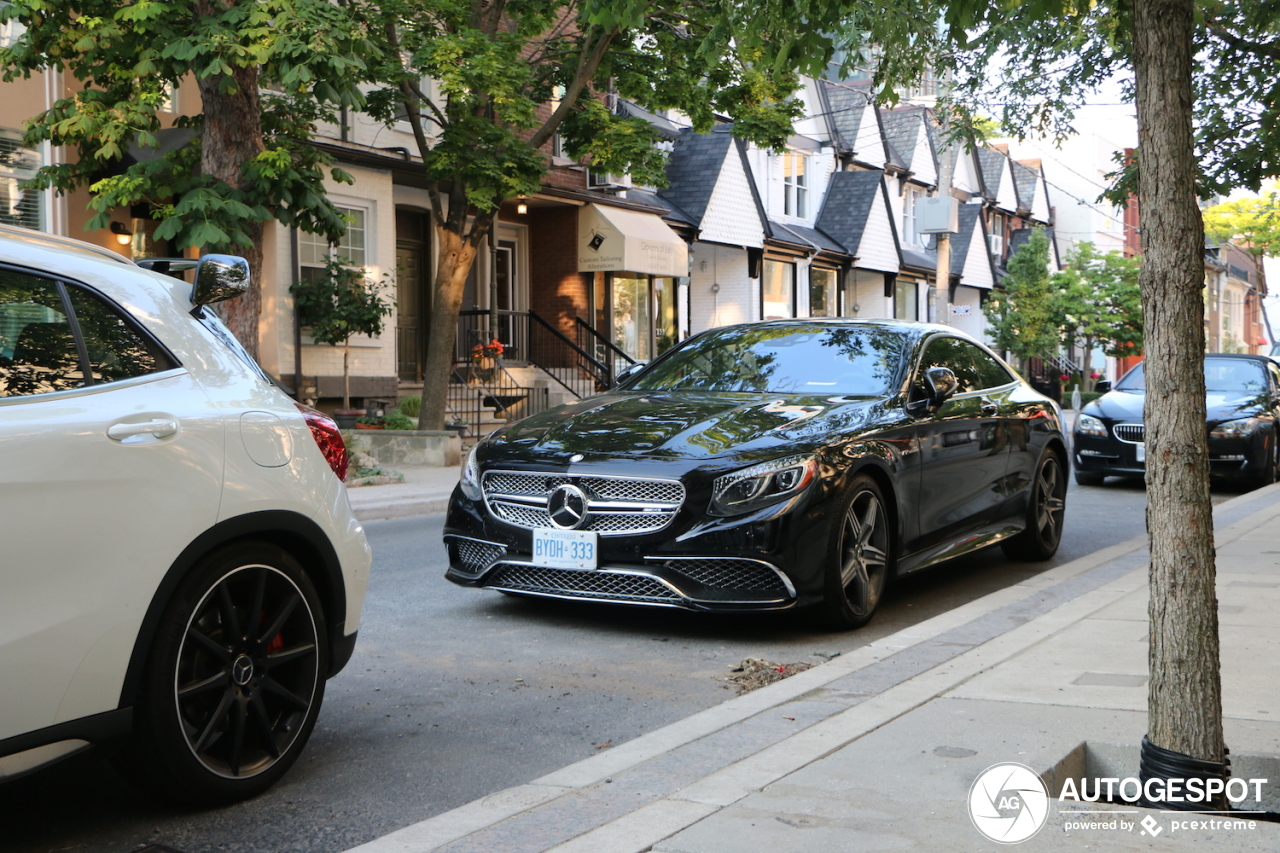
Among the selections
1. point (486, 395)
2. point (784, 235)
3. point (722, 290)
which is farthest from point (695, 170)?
point (486, 395)

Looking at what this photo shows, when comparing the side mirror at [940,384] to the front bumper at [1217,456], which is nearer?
the side mirror at [940,384]

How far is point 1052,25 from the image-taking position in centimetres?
1070

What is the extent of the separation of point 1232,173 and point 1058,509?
12.4 feet

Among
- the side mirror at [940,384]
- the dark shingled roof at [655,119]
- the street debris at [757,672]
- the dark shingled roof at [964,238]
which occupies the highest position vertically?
the dark shingled roof at [655,119]

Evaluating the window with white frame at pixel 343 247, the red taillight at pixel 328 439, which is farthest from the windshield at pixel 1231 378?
the red taillight at pixel 328 439

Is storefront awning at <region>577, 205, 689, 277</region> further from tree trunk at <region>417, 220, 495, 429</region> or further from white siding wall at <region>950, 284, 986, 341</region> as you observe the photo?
white siding wall at <region>950, 284, 986, 341</region>

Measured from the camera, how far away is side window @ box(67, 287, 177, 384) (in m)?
3.52

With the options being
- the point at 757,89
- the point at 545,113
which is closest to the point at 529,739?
the point at 757,89

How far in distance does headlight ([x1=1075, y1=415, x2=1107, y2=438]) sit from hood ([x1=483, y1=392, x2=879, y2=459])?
847 cm

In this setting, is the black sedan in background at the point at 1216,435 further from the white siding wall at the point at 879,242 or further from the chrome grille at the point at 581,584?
the white siding wall at the point at 879,242

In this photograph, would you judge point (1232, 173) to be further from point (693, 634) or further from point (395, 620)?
point (395, 620)

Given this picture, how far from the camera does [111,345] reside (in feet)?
11.7

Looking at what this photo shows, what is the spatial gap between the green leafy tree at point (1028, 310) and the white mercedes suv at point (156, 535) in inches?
1673

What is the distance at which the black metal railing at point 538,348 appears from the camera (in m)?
23.8
